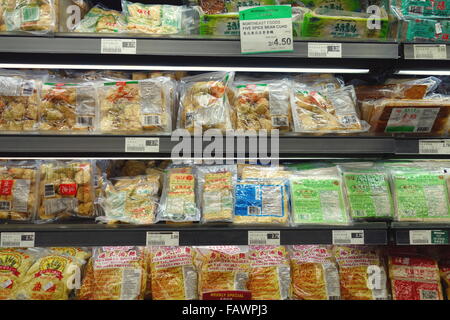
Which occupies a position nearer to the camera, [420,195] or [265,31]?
[265,31]

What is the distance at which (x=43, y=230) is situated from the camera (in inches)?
53.6

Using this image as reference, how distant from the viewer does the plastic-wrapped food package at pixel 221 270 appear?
59.7 inches

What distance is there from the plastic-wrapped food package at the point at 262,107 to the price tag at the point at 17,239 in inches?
35.2

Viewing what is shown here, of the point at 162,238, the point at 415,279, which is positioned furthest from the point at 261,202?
the point at 415,279

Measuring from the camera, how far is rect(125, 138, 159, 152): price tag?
1360mm

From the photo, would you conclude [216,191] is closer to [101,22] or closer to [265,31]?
[265,31]

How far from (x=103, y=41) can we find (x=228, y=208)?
2.56 ft

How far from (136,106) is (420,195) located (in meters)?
1.24

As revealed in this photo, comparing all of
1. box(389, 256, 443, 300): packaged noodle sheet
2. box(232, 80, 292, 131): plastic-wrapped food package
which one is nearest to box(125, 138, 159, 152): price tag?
box(232, 80, 292, 131): plastic-wrapped food package

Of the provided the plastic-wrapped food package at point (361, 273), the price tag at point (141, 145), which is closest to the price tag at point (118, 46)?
the price tag at point (141, 145)

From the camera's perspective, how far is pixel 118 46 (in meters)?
1.34

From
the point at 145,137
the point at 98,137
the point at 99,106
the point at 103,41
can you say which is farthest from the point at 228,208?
the point at 103,41

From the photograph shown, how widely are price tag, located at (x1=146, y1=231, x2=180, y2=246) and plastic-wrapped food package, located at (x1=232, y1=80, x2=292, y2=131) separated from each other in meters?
0.52

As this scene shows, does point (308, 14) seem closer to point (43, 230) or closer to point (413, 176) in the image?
point (413, 176)
